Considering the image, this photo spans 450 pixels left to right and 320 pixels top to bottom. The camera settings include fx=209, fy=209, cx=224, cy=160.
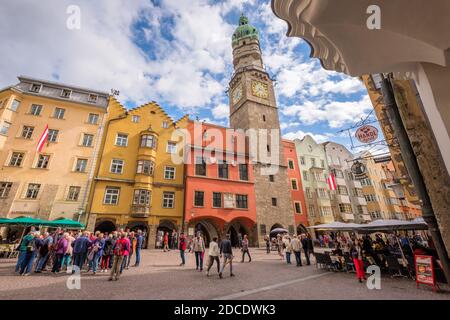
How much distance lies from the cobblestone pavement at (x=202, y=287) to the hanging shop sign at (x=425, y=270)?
1.04 feet

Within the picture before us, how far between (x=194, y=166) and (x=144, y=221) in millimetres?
8236

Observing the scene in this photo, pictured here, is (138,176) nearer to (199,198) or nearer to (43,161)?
(199,198)

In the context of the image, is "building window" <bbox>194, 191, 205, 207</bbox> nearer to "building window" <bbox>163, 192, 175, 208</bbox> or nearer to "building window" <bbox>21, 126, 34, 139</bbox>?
"building window" <bbox>163, 192, 175, 208</bbox>

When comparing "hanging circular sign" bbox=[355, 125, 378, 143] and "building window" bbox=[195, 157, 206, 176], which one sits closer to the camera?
"hanging circular sign" bbox=[355, 125, 378, 143]

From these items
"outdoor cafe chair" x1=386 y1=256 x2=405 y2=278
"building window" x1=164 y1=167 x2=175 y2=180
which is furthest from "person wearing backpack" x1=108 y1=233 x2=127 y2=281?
"building window" x1=164 y1=167 x2=175 y2=180

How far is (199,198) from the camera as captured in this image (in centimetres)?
2472

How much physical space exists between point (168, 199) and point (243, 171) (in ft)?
35.5

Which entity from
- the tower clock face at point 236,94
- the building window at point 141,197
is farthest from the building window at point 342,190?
the building window at point 141,197

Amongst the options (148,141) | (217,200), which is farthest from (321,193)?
(148,141)

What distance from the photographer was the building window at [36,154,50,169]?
68.5 feet

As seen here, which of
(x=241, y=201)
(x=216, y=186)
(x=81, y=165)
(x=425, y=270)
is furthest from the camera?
(x=241, y=201)

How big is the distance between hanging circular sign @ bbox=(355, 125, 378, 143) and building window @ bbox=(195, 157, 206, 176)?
17145mm

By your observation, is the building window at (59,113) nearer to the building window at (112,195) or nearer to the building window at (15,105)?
the building window at (15,105)
